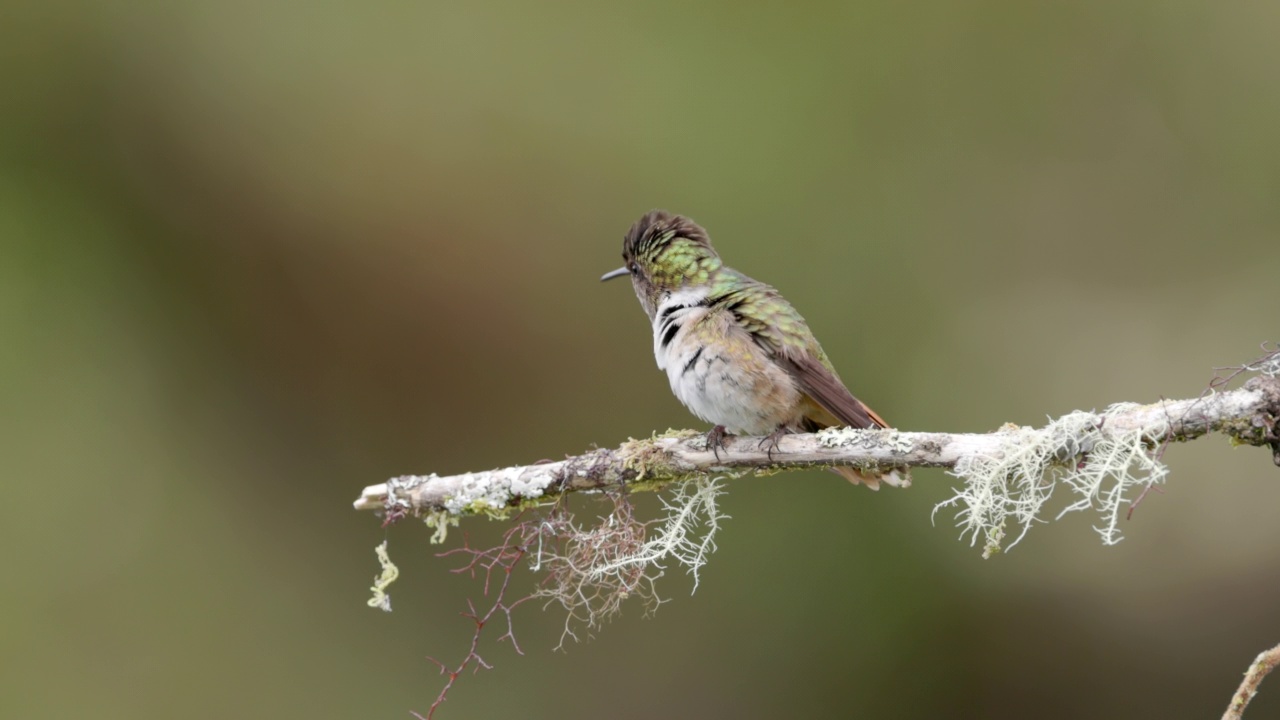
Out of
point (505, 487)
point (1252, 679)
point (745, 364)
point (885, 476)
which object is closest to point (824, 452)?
point (885, 476)

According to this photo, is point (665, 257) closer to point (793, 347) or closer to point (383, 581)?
point (793, 347)

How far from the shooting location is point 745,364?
315 cm

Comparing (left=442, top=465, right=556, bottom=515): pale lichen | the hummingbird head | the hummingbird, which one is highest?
the hummingbird head

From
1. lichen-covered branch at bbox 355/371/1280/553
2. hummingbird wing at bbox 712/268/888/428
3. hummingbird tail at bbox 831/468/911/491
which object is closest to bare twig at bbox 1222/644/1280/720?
lichen-covered branch at bbox 355/371/1280/553

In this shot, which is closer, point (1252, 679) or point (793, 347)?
point (1252, 679)

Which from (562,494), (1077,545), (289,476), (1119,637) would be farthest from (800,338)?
(289,476)

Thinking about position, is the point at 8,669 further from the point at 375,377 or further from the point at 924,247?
the point at 924,247

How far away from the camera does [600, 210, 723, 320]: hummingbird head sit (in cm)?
368

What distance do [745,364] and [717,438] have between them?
0.84ft

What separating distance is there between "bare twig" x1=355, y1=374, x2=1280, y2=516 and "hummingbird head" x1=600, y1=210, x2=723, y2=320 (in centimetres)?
79

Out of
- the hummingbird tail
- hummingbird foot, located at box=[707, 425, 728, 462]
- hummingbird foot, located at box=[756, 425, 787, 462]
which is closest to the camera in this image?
the hummingbird tail

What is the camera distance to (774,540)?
5.53m

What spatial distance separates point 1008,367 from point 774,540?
158cm

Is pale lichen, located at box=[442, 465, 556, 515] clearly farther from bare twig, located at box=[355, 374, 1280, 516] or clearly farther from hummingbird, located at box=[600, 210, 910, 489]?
hummingbird, located at box=[600, 210, 910, 489]
